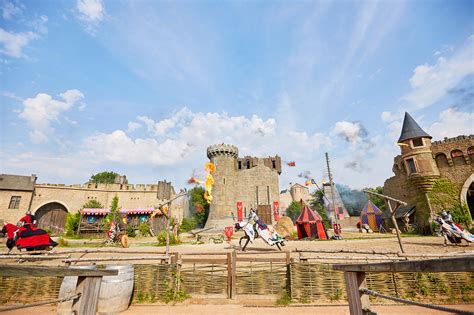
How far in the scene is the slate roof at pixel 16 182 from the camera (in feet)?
89.0

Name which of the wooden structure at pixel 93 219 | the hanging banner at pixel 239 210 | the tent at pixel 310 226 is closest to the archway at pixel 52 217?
the wooden structure at pixel 93 219

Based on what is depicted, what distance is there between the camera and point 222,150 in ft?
128

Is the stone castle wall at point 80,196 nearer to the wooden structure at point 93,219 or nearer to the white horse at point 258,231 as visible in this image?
the wooden structure at point 93,219

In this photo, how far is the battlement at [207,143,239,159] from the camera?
38969 mm

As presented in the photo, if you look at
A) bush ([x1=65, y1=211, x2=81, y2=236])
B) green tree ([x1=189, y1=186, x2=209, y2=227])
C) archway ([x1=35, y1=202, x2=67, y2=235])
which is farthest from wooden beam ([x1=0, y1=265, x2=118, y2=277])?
green tree ([x1=189, y1=186, x2=209, y2=227])

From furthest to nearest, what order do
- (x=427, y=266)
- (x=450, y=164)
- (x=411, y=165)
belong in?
(x=411, y=165) → (x=450, y=164) → (x=427, y=266)

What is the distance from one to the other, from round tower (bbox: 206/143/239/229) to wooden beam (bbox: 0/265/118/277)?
32.4 m

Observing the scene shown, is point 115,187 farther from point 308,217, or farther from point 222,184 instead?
point 308,217

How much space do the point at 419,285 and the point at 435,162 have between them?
628 inches

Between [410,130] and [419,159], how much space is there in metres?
2.52

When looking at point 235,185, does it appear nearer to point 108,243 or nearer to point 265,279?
point 108,243

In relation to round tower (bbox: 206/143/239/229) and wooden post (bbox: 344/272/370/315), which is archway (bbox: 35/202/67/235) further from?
wooden post (bbox: 344/272/370/315)

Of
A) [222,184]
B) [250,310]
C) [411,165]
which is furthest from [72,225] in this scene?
[411,165]

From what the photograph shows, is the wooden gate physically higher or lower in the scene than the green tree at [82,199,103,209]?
lower
